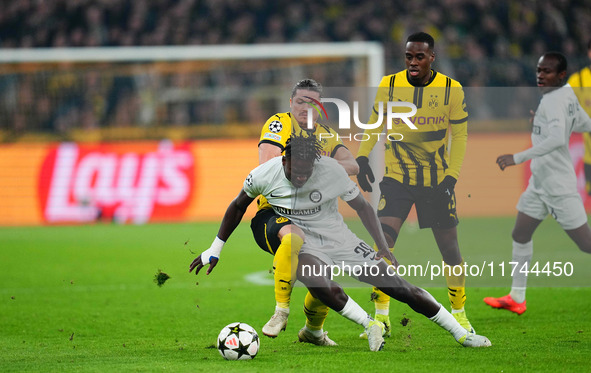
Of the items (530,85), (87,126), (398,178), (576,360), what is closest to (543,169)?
(398,178)

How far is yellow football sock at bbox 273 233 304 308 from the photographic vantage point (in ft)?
18.2

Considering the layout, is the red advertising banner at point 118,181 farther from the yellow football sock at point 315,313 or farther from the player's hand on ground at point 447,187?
the yellow football sock at point 315,313

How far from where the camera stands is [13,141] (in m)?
15.8

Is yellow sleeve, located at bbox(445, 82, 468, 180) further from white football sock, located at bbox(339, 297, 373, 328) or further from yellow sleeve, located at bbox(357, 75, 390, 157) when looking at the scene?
white football sock, located at bbox(339, 297, 373, 328)

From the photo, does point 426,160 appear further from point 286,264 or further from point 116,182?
point 116,182

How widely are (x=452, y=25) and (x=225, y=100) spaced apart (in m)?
5.75

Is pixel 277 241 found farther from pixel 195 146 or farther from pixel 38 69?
pixel 38 69

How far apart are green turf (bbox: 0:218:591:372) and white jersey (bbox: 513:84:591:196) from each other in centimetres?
105

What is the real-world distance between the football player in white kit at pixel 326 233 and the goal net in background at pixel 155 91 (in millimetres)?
10205

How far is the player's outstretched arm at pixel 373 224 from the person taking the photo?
561 cm

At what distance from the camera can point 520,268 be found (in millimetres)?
7438

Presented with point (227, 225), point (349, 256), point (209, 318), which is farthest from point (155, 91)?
point (349, 256)

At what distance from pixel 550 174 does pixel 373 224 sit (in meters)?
2.31

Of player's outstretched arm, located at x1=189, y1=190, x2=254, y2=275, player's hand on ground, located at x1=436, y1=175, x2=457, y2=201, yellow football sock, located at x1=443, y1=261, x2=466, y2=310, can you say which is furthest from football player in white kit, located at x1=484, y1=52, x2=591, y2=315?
player's outstretched arm, located at x1=189, y1=190, x2=254, y2=275
